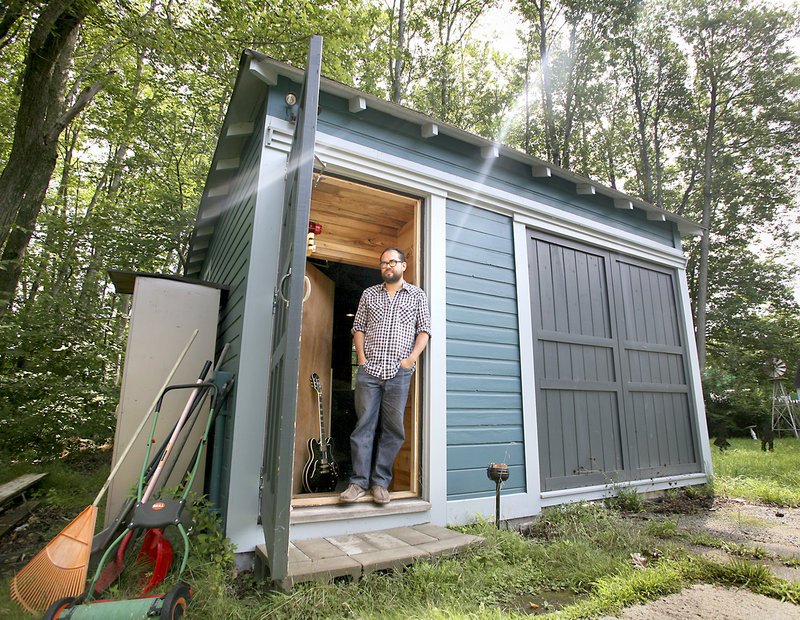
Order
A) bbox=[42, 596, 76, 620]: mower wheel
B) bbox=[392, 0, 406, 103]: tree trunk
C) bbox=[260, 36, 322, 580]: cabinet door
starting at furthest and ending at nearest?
bbox=[392, 0, 406, 103]: tree trunk < bbox=[260, 36, 322, 580]: cabinet door < bbox=[42, 596, 76, 620]: mower wheel

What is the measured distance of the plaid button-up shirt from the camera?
2.95 metres

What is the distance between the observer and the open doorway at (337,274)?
10.5 ft

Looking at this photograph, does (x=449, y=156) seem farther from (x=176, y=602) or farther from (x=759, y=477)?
(x=759, y=477)

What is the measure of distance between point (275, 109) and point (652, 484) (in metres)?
4.61

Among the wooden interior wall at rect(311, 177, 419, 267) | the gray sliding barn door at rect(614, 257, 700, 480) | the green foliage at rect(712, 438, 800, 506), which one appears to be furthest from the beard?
the green foliage at rect(712, 438, 800, 506)

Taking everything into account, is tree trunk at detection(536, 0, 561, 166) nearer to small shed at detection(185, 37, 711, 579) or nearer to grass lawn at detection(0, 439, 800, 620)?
small shed at detection(185, 37, 711, 579)

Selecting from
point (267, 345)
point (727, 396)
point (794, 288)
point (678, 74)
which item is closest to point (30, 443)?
point (267, 345)

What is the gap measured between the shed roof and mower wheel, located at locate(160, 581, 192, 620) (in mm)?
2730

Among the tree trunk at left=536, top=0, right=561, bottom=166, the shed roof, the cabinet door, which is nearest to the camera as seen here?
the cabinet door

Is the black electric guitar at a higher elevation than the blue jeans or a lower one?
lower

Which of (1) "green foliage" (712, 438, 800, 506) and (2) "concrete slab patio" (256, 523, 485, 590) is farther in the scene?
(1) "green foliage" (712, 438, 800, 506)

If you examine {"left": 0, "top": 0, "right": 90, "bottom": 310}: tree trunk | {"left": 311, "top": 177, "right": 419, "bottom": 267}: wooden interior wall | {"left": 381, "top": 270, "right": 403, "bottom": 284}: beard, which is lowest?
{"left": 381, "top": 270, "right": 403, "bottom": 284}: beard

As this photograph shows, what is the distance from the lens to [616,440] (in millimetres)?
4172

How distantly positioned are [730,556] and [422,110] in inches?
492
